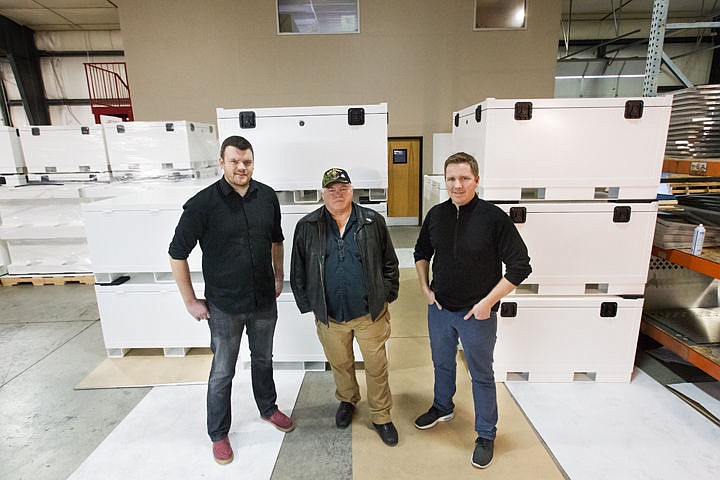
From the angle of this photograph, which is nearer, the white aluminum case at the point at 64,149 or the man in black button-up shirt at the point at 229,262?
the man in black button-up shirt at the point at 229,262

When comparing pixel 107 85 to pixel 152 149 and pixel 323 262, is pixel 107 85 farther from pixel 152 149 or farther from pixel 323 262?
pixel 323 262

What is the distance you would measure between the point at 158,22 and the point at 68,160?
4323 mm

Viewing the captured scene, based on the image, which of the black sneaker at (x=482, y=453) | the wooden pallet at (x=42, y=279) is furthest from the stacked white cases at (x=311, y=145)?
the wooden pallet at (x=42, y=279)

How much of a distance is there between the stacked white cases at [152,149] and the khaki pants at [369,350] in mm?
3645

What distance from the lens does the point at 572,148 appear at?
275 cm

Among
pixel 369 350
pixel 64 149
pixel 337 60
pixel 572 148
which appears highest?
pixel 337 60

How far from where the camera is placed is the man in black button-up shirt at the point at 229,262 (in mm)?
2178

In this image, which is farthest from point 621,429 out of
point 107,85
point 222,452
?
point 107,85

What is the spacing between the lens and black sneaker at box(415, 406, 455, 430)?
2621 millimetres

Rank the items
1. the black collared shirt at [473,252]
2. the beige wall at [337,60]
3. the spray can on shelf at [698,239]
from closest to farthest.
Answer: the black collared shirt at [473,252] < the spray can on shelf at [698,239] < the beige wall at [337,60]

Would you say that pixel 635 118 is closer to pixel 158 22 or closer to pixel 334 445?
pixel 334 445

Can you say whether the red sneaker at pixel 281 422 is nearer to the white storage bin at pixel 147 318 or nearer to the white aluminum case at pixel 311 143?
the white storage bin at pixel 147 318

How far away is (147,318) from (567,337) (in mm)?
3639

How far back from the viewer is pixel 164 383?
10.6 ft
